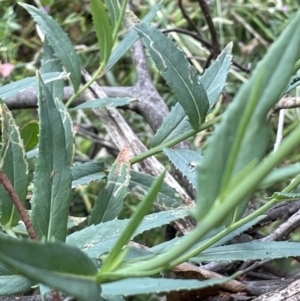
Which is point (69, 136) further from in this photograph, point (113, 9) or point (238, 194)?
point (238, 194)

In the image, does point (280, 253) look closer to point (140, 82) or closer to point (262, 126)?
point (262, 126)

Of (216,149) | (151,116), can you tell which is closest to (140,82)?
(151,116)

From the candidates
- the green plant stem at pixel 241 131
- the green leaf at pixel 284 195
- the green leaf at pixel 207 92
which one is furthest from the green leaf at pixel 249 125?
the green leaf at pixel 207 92

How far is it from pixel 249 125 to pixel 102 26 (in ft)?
1.09

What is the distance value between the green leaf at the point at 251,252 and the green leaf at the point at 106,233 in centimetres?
4

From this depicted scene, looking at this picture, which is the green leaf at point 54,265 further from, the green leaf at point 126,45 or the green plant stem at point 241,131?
the green leaf at point 126,45

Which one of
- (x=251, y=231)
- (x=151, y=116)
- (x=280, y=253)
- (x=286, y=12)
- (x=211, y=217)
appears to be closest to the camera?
(x=211, y=217)

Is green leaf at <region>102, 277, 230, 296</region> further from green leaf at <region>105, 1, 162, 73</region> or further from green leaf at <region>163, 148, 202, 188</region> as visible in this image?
green leaf at <region>105, 1, 162, 73</region>

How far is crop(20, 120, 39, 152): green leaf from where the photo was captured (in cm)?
50

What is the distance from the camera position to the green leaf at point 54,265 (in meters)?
0.16

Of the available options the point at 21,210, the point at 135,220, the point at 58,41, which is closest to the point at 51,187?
the point at 21,210

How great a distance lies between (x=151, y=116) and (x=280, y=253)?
1.16ft

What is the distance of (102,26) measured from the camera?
48 centimetres

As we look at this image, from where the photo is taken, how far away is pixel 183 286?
0.65 ft
